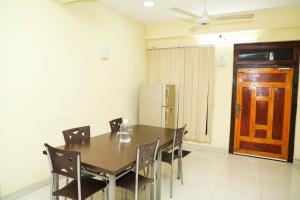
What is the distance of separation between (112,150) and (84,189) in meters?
0.47

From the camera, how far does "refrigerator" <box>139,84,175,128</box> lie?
469 centimetres

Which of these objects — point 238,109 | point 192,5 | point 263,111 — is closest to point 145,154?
point 192,5

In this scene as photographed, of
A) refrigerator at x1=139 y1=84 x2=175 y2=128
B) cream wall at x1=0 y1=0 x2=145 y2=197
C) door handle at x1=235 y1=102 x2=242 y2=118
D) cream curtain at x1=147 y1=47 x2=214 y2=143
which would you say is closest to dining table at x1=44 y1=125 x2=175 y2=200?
cream wall at x1=0 y1=0 x2=145 y2=197

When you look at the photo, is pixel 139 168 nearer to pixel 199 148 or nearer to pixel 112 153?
pixel 112 153

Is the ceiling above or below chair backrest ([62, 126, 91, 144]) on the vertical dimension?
above

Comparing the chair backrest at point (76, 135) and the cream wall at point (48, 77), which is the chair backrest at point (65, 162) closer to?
the chair backrest at point (76, 135)

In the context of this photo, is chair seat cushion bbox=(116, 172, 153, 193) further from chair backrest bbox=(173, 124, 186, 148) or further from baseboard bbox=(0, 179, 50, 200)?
baseboard bbox=(0, 179, 50, 200)

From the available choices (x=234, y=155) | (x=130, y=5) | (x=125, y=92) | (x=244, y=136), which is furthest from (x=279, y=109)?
(x=130, y=5)

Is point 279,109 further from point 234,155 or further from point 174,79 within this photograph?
point 174,79

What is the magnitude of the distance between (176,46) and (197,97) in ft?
4.30

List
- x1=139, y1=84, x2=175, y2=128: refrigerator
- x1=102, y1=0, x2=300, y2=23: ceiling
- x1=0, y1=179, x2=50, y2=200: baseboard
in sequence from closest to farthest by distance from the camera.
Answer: x1=0, y1=179, x2=50, y2=200: baseboard → x1=102, y1=0, x2=300, y2=23: ceiling → x1=139, y1=84, x2=175, y2=128: refrigerator

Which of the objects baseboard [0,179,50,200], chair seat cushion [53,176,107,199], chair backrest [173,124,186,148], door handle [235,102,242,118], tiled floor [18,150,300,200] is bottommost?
tiled floor [18,150,300,200]

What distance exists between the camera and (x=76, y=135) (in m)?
2.75

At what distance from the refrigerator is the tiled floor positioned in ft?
3.20
